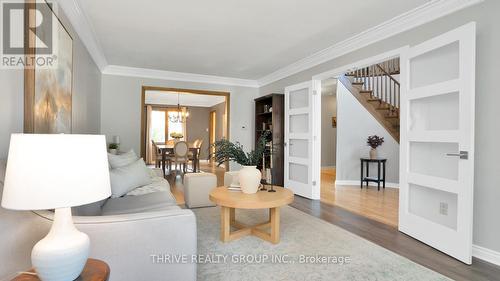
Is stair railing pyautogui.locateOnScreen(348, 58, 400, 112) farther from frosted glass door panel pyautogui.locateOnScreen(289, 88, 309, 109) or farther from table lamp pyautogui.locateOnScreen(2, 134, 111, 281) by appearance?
table lamp pyautogui.locateOnScreen(2, 134, 111, 281)

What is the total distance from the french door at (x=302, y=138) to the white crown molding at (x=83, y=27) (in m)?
3.21

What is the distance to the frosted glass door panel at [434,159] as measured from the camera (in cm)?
247

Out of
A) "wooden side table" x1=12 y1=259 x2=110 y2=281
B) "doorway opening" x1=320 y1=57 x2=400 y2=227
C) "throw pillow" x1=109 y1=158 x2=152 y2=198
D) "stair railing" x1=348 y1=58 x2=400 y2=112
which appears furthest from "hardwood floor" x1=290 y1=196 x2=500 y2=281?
"stair railing" x1=348 y1=58 x2=400 y2=112

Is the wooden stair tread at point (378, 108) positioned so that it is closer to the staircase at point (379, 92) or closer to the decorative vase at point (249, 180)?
the staircase at point (379, 92)

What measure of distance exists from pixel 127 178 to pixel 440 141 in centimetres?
310

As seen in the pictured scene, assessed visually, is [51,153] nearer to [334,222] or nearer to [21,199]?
[21,199]

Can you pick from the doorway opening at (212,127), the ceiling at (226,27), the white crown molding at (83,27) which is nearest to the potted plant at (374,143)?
the ceiling at (226,27)

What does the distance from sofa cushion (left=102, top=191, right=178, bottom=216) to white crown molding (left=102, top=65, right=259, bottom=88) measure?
344cm

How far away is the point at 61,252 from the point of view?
100 cm

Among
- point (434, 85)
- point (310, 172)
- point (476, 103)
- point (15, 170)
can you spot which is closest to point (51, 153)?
point (15, 170)

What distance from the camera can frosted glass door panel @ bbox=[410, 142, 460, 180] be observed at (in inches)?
97.3

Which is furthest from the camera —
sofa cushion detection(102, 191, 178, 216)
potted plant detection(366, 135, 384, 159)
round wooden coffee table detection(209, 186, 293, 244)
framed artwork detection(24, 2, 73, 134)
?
potted plant detection(366, 135, 384, 159)

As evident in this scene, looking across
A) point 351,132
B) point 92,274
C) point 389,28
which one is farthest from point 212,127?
point 92,274
